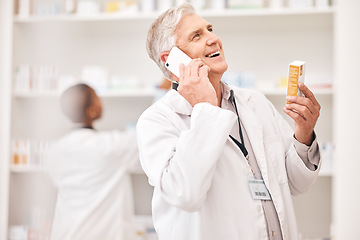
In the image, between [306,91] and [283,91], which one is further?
[283,91]

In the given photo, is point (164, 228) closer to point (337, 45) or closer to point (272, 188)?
point (272, 188)

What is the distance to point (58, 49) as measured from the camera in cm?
407

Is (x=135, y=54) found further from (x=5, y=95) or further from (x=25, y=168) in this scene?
(x=25, y=168)

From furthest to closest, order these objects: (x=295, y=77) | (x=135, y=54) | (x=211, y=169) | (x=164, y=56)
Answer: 1. (x=135, y=54)
2. (x=164, y=56)
3. (x=295, y=77)
4. (x=211, y=169)

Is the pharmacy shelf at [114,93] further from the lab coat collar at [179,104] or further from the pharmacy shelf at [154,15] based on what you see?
the lab coat collar at [179,104]

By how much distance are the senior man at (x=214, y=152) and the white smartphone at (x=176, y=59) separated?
44 mm

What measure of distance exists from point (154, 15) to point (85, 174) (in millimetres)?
1336

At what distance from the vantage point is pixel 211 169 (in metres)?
1.36

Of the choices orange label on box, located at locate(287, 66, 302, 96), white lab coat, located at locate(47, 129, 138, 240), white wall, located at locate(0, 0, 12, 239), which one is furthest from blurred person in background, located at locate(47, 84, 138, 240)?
orange label on box, located at locate(287, 66, 302, 96)

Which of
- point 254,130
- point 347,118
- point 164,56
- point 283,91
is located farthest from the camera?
point 283,91

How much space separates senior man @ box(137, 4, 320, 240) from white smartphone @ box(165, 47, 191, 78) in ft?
0.14

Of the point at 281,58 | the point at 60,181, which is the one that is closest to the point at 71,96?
the point at 60,181

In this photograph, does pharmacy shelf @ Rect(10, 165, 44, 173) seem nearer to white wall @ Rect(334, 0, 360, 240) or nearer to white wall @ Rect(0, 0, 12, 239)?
white wall @ Rect(0, 0, 12, 239)

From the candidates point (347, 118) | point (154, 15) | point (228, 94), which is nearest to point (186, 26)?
point (228, 94)
